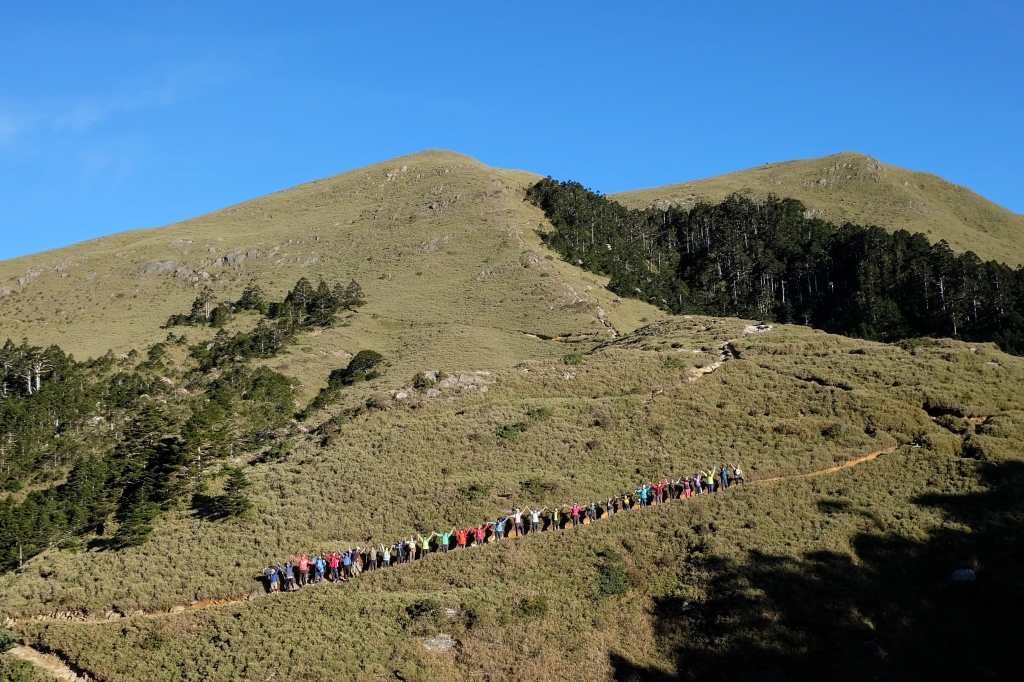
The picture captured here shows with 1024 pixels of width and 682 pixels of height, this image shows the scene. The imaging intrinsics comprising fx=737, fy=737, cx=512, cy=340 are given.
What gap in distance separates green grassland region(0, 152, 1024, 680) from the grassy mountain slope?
79.2 metres

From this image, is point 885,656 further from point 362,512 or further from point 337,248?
point 337,248

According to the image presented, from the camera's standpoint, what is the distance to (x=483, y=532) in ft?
92.3

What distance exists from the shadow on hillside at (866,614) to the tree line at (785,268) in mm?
55498

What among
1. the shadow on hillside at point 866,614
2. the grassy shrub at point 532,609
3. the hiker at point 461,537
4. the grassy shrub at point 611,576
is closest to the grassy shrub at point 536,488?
the hiker at point 461,537

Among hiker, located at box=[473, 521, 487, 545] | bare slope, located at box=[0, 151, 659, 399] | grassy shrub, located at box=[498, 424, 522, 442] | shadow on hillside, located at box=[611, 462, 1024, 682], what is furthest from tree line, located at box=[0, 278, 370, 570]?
shadow on hillside, located at box=[611, 462, 1024, 682]

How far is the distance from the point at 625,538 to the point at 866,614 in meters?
8.52

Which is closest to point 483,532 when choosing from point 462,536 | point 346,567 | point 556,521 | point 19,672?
point 462,536

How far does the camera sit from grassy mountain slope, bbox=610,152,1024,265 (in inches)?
4771

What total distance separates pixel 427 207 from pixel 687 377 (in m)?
80.8

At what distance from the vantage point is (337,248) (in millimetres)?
110438

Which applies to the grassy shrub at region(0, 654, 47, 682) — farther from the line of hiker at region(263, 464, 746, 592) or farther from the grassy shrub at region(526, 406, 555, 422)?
the grassy shrub at region(526, 406, 555, 422)

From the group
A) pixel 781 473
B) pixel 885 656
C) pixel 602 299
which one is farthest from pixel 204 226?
pixel 885 656

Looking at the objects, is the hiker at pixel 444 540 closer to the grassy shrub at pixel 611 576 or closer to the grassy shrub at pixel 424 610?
the grassy shrub at pixel 424 610

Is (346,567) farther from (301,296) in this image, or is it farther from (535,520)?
(301,296)
